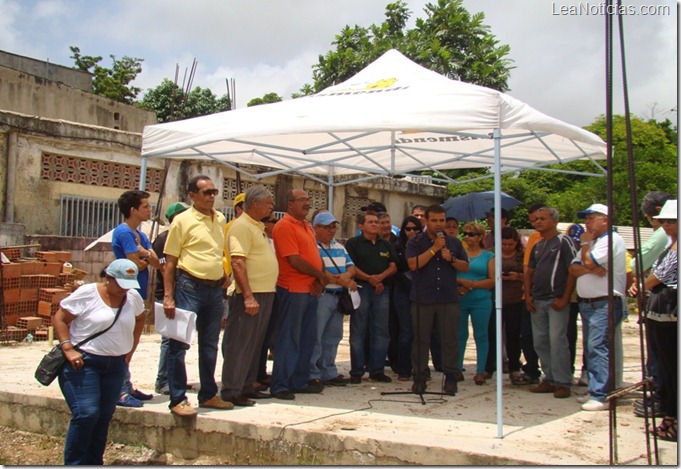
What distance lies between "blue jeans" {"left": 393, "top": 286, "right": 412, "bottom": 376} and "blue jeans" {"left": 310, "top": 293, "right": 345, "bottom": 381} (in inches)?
28.9

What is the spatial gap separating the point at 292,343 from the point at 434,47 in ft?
62.9

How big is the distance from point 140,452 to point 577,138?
4502 mm

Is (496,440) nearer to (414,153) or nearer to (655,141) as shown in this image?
(414,153)

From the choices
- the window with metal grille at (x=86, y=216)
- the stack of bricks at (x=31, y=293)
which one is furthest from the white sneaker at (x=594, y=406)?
the window with metal grille at (x=86, y=216)

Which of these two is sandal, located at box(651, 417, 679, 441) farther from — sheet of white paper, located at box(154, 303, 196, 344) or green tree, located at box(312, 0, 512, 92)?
green tree, located at box(312, 0, 512, 92)

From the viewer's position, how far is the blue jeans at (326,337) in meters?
6.56

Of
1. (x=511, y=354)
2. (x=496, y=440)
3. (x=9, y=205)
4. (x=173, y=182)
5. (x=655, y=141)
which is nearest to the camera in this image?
(x=496, y=440)

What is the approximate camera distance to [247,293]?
18.6 feet

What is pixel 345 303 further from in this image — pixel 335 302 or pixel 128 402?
pixel 128 402

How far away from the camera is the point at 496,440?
189 inches

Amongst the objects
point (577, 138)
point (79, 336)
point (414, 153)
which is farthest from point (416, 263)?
point (79, 336)

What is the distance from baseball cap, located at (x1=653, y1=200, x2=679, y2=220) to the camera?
4.94 meters

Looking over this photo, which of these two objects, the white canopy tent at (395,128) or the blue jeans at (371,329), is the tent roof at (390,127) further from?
the blue jeans at (371,329)

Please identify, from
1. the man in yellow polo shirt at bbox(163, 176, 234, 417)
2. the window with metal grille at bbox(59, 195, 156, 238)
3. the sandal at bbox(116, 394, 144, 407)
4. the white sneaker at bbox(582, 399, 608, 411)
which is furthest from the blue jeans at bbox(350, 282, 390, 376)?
the window with metal grille at bbox(59, 195, 156, 238)
